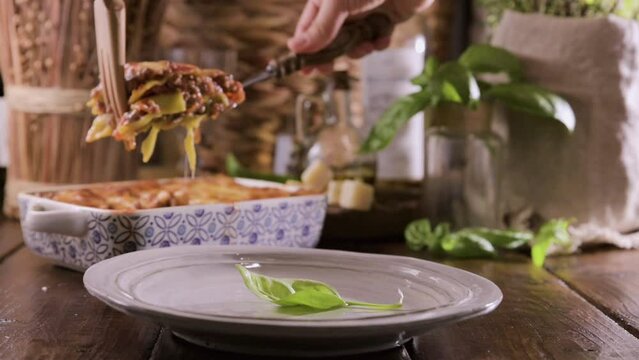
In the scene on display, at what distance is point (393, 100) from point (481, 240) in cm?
46

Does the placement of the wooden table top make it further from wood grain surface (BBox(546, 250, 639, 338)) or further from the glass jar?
the glass jar

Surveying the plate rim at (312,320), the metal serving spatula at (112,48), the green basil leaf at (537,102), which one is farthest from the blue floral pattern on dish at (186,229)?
the green basil leaf at (537,102)

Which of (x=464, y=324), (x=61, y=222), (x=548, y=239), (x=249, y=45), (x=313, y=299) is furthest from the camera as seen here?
(x=249, y=45)

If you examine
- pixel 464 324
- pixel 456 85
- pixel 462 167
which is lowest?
pixel 464 324

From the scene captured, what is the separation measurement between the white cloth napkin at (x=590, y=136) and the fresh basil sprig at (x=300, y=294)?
634 millimetres

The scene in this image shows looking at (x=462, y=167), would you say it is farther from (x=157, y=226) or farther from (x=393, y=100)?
(x=157, y=226)

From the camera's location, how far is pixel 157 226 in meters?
1.00

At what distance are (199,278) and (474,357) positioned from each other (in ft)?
0.78

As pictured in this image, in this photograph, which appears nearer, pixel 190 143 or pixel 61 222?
pixel 61 222

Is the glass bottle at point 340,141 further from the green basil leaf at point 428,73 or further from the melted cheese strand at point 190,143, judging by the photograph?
the melted cheese strand at point 190,143

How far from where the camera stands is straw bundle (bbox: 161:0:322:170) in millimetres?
1775

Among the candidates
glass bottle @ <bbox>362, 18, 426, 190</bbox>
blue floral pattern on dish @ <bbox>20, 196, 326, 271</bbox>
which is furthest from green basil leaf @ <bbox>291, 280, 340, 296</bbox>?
glass bottle @ <bbox>362, 18, 426, 190</bbox>

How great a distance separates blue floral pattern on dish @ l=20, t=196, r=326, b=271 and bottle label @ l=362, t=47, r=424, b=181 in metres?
0.45

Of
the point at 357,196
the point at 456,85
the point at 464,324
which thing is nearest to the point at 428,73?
the point at 456,85
